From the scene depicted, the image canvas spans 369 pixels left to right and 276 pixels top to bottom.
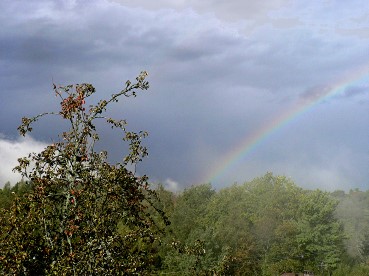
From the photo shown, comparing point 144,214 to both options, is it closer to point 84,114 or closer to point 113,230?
point 113,230

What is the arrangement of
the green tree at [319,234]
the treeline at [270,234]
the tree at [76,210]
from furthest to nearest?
the green tree at [319,234] → the treeline at [270,234] → the tree at [76,210]

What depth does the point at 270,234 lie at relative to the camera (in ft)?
230

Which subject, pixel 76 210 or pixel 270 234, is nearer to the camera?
pixel 76 210

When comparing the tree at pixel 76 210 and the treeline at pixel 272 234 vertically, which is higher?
the treeline at pixel 272 234

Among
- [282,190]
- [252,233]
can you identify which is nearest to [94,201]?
[252,233]

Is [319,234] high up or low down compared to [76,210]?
up

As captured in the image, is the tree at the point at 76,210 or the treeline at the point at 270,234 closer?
the tree at the point at 76,210

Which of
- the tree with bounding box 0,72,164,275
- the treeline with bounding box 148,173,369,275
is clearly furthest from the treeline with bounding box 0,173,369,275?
the tree with bounding box 0,72,164,275

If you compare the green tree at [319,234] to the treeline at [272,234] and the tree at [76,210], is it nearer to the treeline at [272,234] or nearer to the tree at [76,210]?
the treeline at [272,234]

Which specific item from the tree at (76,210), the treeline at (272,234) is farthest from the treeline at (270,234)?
the tree at (76,210)

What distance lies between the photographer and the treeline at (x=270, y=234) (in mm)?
61906

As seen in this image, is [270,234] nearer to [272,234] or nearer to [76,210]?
[272,234]

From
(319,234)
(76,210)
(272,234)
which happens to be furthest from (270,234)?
(76,210)

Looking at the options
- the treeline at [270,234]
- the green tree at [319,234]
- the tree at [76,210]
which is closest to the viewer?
the tree at [76,210]
